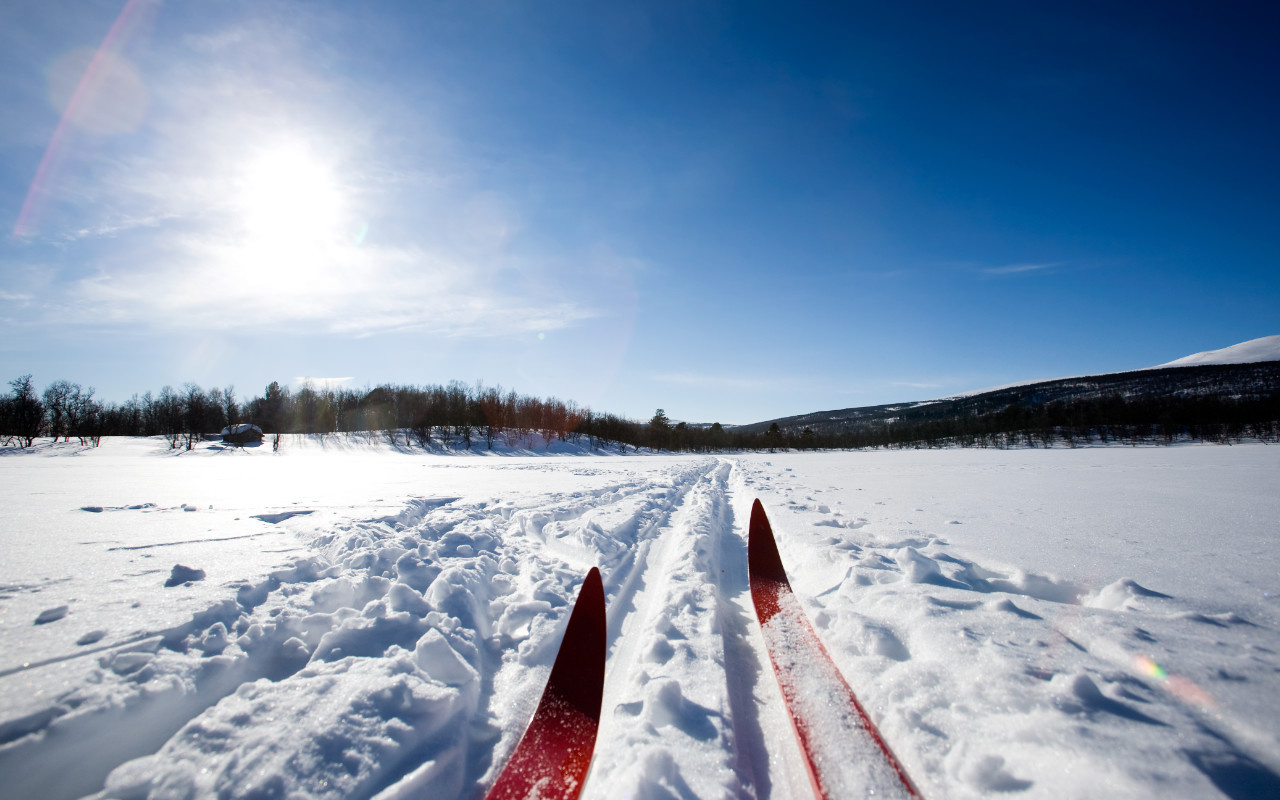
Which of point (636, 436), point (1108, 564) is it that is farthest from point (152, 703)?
point (636, 436)

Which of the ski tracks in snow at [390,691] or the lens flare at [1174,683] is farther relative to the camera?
the lens flare at [1174,683]

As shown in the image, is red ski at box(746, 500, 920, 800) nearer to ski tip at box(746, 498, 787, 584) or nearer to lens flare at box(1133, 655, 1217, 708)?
ski tip at box(746, 498, 787, 584)

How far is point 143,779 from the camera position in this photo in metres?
1.61

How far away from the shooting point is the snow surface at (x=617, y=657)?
1.73 meters

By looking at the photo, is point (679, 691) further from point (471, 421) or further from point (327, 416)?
point (327, 416)

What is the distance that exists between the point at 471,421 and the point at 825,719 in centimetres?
5069

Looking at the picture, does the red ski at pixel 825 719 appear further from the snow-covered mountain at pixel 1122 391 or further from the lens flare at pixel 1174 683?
the snow-covered mountain at pixel 1122 391

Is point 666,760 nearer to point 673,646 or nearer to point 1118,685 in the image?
point 673,646

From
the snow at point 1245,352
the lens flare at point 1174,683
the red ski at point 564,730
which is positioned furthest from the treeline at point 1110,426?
the snow at point 1245,352

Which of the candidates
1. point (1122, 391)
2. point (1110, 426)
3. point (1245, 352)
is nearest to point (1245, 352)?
point (1245, 352)

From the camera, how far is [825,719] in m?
2.15

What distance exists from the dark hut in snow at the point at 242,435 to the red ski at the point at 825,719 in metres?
Result: 50.7

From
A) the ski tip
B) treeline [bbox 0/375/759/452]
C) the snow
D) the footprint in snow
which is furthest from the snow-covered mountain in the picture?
the footprint in snow

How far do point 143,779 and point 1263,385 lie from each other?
172588 mm
